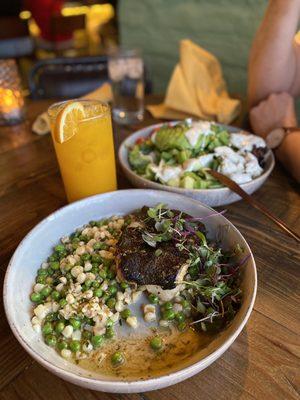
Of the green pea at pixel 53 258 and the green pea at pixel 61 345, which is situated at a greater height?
the green pea at pixel 61 345

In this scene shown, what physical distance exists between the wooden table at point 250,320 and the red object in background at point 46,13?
408cm

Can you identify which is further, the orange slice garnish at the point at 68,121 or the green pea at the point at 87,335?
the orange slice garnish at the point at 68,121

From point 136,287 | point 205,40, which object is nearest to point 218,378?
point 136,287

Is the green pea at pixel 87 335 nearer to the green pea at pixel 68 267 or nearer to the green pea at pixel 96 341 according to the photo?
the green pea at pixel 96 341

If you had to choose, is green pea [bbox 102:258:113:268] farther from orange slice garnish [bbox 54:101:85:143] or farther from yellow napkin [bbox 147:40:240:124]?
yellow napkin [bbox 147:40:240:124]

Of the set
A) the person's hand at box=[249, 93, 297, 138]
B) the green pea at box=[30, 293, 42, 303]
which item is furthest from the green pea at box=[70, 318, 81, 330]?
the person's hand at box=[249, 93, 297, 138]

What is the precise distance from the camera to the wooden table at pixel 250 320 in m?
0.63

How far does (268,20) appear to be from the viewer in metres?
Answer: 1.45

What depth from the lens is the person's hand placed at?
4.72ft

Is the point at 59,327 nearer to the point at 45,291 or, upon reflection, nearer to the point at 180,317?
the point at 45,291

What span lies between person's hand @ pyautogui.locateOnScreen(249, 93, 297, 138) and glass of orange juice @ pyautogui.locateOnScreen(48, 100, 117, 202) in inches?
27.7

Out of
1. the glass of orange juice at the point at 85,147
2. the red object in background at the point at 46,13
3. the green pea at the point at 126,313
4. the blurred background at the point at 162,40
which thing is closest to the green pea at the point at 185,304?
the green pea at the point at 126,313

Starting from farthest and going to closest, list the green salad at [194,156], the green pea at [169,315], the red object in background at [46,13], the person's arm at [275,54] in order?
the red object in background at [46,13] < the person's arm at [275,54] < the green salad at [194,156] < the green pea at [169,315]

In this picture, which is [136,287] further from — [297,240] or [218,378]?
[297,240]
